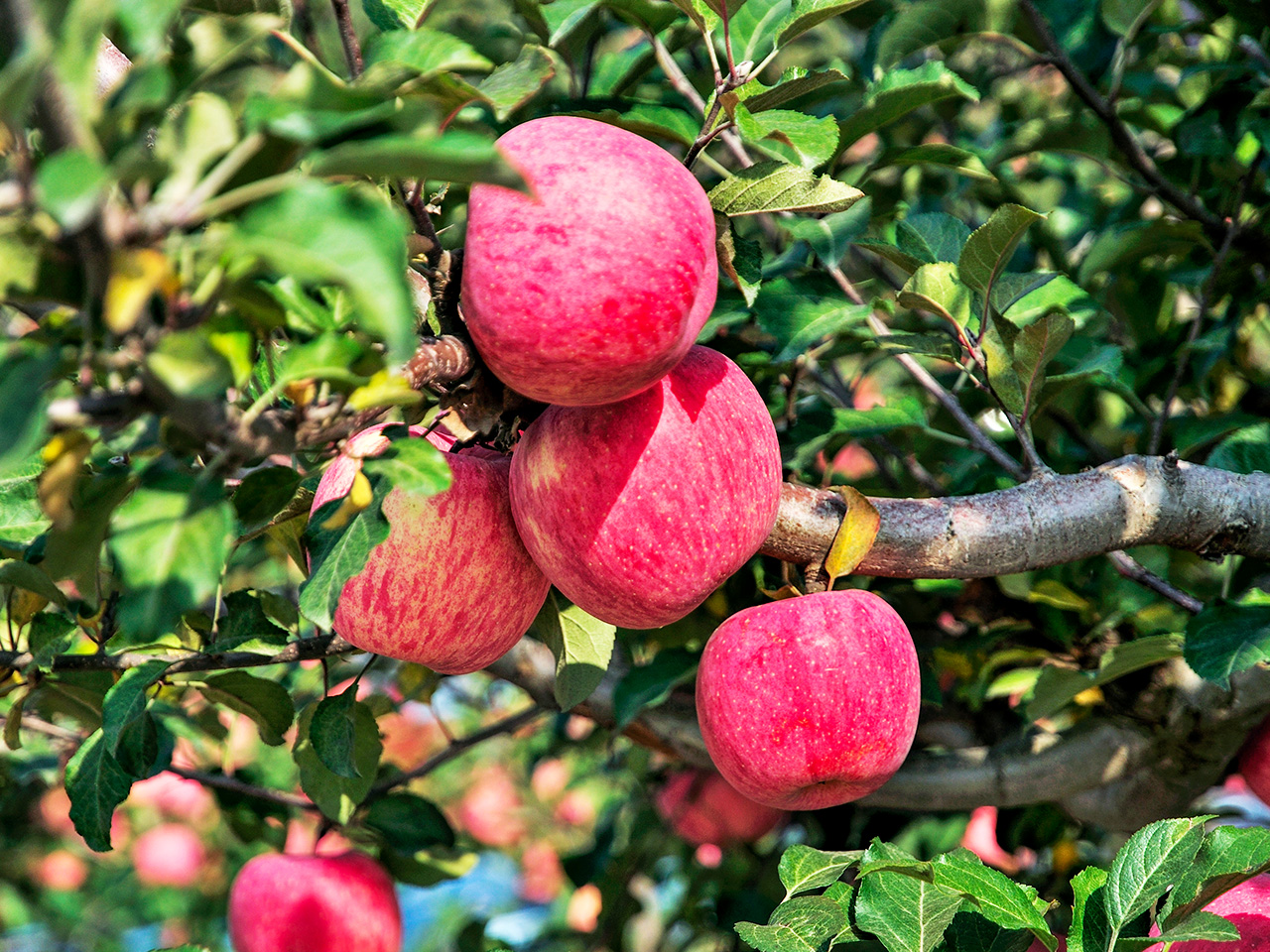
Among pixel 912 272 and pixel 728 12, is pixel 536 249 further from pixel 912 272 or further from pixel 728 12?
pixel 912 272

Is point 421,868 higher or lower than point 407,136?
lower

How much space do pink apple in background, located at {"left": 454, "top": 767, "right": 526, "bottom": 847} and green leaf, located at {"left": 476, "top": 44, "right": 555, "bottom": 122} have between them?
8.18ft

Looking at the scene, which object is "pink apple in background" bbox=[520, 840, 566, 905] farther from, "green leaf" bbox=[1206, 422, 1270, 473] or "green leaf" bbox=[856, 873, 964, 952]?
"green leaf" bbox=[856, 873, 964, 952]

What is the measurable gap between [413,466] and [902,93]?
67cm

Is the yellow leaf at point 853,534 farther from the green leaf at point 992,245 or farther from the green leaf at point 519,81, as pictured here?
the green leaf at point 519,81

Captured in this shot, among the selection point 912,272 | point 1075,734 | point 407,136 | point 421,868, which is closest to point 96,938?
point 421,868

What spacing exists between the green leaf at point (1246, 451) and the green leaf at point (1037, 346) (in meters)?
0.31

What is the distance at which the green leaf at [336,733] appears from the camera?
901mm

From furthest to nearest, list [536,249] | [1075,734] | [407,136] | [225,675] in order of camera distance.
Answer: [1075,734] < [225,675] < [536,249] < [407,136]

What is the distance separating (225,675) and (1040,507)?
2.47 ft

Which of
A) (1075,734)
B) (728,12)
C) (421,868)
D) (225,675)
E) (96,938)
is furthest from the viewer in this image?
(96,938)

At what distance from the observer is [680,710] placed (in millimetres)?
1246

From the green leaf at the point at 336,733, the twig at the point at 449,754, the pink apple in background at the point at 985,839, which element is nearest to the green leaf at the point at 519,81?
the green leaf at the point at 336,733

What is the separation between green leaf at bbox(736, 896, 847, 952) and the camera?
0.67 meters
